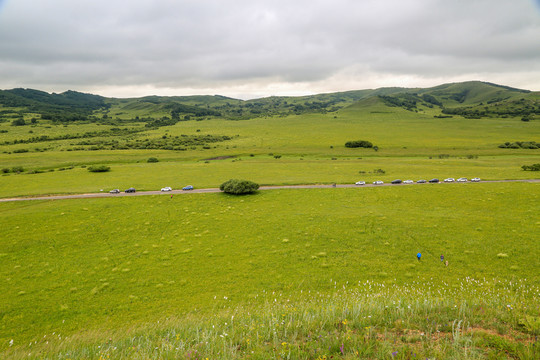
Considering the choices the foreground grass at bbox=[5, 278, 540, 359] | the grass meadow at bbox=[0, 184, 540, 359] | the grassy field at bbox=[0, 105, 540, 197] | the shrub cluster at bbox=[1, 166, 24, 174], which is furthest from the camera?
the shrub cluster at bbox=[1, 166, 24, 174]

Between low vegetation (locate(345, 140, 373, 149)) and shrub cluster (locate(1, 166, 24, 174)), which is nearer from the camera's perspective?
shrub cluster (locate(1, 166, 24, 174))

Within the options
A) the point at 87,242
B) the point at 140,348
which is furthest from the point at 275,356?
the point at 87,242

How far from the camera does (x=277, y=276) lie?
2761cm

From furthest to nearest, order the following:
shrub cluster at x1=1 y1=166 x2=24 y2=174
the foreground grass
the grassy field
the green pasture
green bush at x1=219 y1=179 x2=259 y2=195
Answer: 1. shrub cluster at x1=1 y1=166 x2=24 y2=174
2. the grassy field
3. the green pasture
4. green bush at x1=219 y1=179 x2=259 y2=195
5. the foreground grass

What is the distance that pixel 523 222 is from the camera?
37281 mm

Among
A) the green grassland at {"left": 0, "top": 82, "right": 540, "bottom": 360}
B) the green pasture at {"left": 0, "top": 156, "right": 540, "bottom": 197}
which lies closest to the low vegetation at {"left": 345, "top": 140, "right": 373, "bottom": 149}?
the green pasture at {"left": 0, "top": 156, "right": 540, "bottom": 197}

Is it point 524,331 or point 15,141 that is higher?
point 15,141

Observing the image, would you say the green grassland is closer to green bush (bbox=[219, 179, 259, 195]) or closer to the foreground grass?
the foreground grass

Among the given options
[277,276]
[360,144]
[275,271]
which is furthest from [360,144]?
[277,276]

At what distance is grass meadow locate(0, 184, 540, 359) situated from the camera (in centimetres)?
920

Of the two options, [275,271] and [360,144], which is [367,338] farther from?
[360,144]

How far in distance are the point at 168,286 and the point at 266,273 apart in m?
11.2

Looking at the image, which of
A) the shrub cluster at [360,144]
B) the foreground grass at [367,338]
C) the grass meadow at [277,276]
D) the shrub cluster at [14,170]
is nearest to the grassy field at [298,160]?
the shrub cluster at [14,170]

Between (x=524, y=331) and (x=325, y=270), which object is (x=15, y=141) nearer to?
(x=325, y=270)
